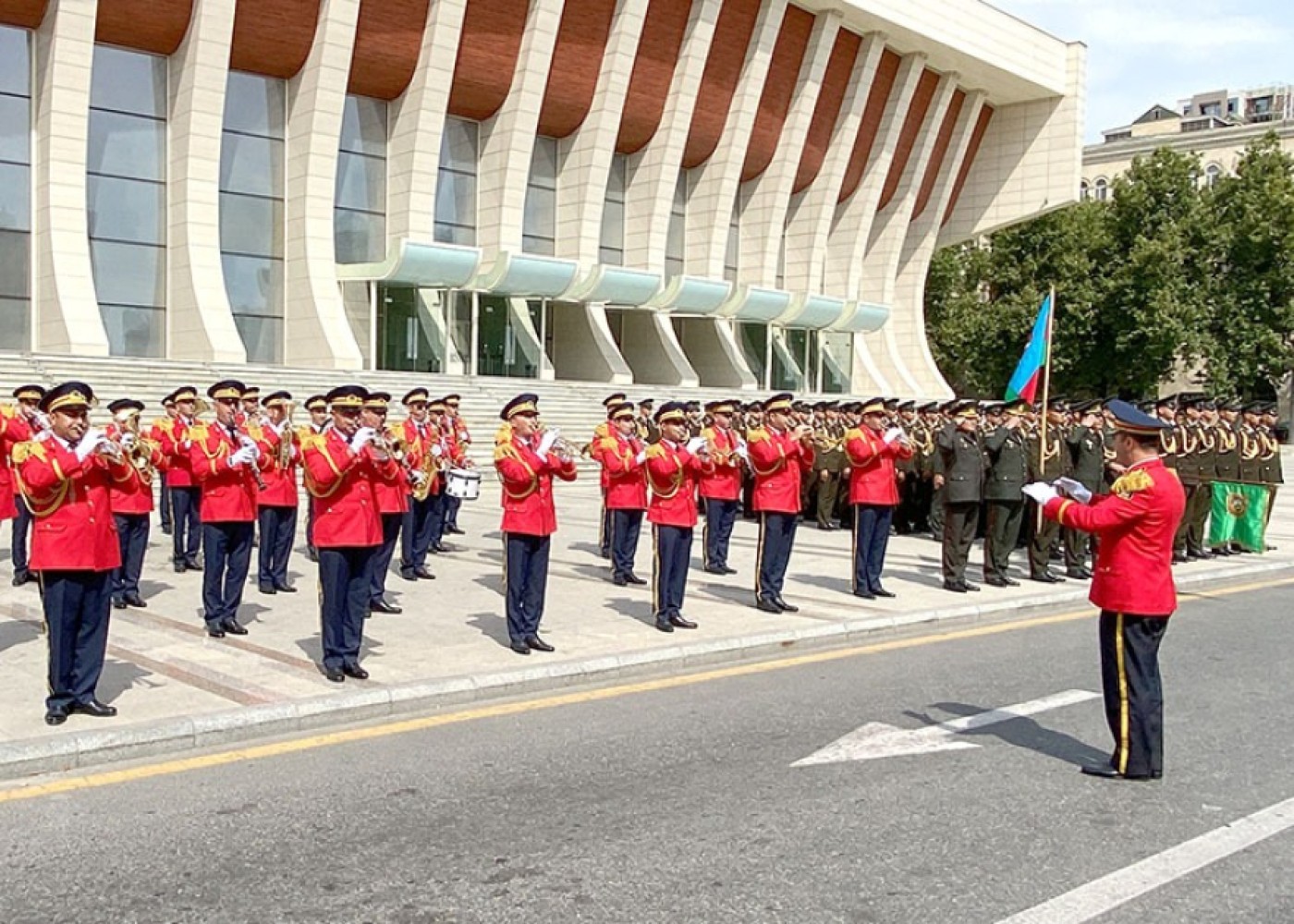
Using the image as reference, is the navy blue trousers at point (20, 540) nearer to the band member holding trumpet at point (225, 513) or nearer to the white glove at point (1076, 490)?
the band member holding trumpet at point (225, 513)

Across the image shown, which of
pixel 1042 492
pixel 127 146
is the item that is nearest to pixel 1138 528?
pixel 1042 492

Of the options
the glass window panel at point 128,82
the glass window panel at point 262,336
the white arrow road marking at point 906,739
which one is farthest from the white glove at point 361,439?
the glass window panel at point 262,336

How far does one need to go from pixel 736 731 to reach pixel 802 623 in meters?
3.43

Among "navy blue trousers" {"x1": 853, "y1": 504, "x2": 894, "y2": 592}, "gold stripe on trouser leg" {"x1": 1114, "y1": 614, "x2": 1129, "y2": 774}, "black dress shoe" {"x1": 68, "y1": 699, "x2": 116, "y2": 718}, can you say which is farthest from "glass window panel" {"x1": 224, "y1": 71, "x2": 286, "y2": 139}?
"gold stripe on trouser leg" {"x1": 1114, "y1": 614, "x2": 1129, "y2": 774}

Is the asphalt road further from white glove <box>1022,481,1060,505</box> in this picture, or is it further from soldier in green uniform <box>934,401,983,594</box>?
soldier in green uniform <box>934,401,983,594</box>

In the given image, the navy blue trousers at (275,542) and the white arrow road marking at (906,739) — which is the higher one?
the navy blue trousers at (275,542)

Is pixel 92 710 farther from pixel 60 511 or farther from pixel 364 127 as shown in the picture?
pixel 364 127

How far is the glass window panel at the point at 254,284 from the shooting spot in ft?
108

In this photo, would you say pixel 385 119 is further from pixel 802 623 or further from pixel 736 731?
pixel 736 731

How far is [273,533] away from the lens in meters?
11.4

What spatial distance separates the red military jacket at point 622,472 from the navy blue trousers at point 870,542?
2.18 m

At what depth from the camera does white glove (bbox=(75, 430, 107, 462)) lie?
679cm

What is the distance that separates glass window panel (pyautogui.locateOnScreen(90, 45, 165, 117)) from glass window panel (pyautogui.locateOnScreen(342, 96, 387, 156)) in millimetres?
5093

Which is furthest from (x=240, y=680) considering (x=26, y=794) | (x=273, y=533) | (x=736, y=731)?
(x=273, y=533)
